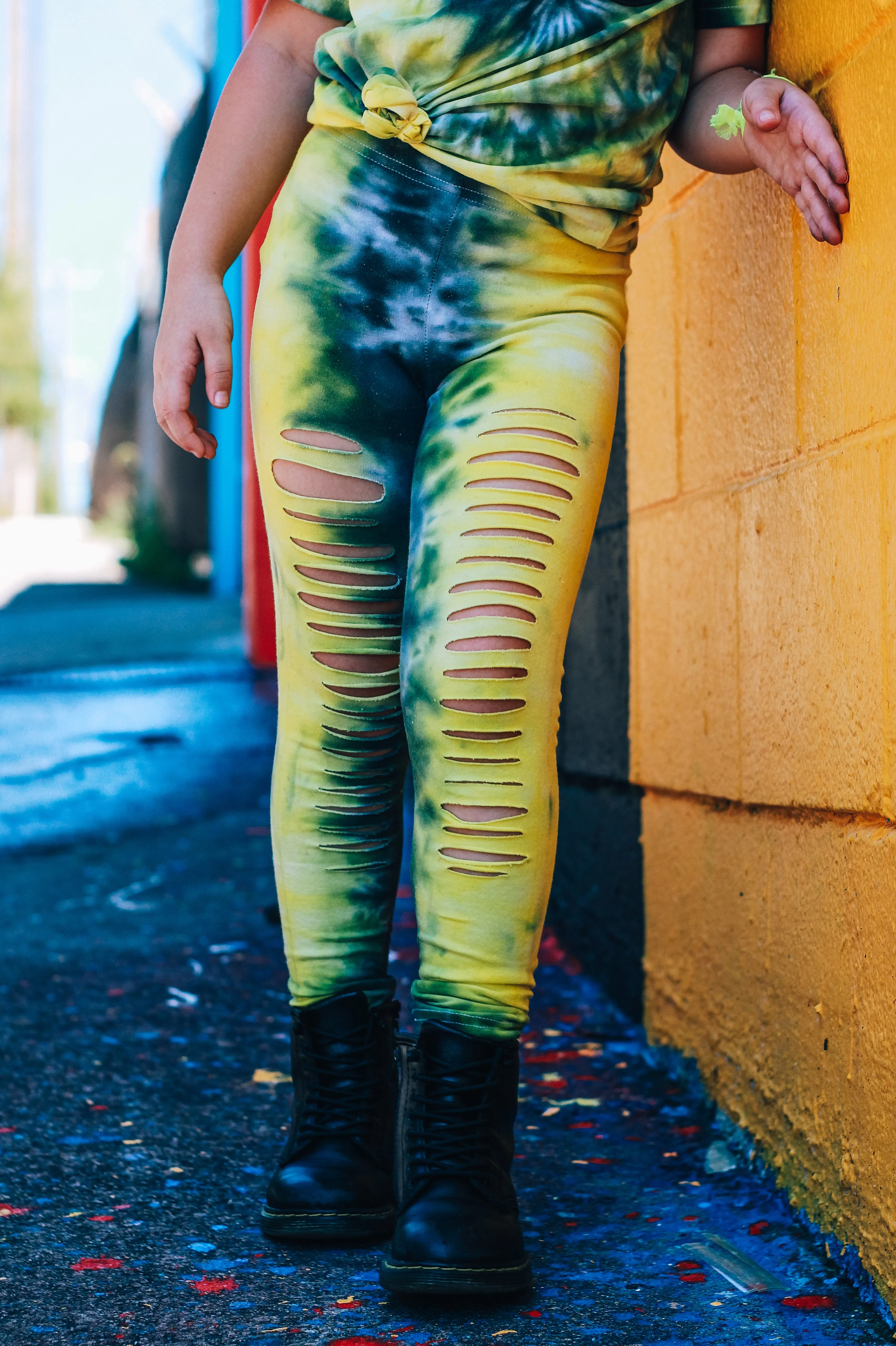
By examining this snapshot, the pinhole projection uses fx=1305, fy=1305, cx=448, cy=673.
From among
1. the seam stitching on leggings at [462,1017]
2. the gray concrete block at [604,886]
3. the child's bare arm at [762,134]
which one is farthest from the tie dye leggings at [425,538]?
the gray concrete block at [604,886]

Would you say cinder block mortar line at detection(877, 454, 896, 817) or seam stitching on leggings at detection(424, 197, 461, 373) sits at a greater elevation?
seam stitching on leggings at detection(424, 197, 461, 373)

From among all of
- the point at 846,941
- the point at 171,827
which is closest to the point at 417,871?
the point at 846,941

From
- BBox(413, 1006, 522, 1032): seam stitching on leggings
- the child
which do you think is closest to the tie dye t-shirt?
the child

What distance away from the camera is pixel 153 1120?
5.99 ft

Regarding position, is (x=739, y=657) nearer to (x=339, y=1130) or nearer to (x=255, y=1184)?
(x=339, y=1130)

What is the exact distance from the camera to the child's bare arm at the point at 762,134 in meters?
1.25

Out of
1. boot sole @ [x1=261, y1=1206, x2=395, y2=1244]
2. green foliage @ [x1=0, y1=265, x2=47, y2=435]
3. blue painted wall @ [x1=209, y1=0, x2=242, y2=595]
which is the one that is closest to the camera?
boot sole @ [x1=261, y1=1206, x2=395, y2=1244]

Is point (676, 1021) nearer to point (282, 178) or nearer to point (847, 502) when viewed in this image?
point (847, 502)

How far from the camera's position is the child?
1.30 meters

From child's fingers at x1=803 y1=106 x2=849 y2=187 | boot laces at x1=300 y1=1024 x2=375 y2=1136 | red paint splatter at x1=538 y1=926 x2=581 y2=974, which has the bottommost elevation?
red paint splatter at x1=538 y1=926 x2=581 y2=974

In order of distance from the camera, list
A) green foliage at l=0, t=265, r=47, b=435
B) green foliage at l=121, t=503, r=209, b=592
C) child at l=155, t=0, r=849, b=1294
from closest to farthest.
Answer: child at l=155, t=0, r=849, b=1294 < green foliage at l=121, t=503, r=209, b=592 < green foliage at l=0, t=265, r=47, b=435

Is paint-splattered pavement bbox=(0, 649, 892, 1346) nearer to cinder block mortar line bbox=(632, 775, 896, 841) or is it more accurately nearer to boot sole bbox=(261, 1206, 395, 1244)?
boot sole bbox=(261, 1206, 395, 1244)

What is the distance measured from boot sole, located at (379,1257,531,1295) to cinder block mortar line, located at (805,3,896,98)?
1.23m

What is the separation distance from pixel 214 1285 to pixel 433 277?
1.07 meters
